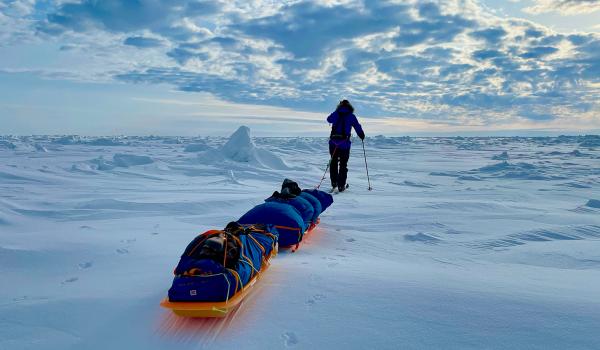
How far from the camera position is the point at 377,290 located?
2.16m

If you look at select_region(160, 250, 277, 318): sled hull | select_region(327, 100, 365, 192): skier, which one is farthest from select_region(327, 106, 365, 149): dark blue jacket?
select_region(160, 250, 277, 318): sled hull

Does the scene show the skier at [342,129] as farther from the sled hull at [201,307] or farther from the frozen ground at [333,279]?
the sled hull at [201,307]

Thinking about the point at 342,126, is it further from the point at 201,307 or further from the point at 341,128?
the point at 201,307

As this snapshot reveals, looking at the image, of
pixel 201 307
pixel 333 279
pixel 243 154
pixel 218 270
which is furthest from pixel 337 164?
pixel 243 154

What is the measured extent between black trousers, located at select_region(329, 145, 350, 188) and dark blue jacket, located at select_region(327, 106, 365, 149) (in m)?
0.11

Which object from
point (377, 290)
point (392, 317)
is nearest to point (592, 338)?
point (392, 317)

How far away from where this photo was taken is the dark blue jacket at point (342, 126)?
7000 millimetres

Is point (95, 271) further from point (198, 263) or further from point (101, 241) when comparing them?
point (198, 263)

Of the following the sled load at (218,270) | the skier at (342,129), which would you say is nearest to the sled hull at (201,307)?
the sled load at (218,270)

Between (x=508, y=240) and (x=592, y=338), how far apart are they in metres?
2.55

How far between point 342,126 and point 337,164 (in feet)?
2.65

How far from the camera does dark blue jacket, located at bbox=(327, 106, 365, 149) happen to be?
23.0 feet

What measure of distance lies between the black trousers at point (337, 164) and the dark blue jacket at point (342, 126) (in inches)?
4.3

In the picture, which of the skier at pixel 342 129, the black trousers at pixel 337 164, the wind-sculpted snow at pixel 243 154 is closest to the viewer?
the skier at pixel 342 129
